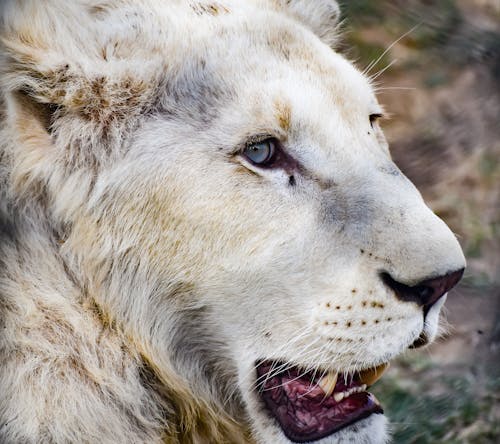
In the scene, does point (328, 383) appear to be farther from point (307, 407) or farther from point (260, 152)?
point (260, 152)

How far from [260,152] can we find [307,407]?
827mm

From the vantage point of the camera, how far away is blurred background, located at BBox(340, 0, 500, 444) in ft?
14.6

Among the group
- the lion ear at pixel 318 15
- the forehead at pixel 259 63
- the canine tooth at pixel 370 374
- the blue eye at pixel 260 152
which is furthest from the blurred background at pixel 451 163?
the canine tooth at pixel 370 374

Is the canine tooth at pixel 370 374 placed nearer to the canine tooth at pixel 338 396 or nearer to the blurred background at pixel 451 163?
the canine tooth at pixel 338 396

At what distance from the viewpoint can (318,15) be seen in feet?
12.9

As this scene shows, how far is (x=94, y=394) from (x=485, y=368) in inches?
87.8

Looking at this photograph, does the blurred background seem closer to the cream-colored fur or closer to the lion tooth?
the cream-colored fur

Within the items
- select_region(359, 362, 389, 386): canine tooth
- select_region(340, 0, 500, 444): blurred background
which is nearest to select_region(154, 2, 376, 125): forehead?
select_region(340, 0, 500, 444): blurred background

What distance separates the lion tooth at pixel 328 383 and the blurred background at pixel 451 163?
3.86 ft

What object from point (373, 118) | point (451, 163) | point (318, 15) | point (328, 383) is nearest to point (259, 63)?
point (373, 118)

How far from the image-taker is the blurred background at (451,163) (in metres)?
4.44

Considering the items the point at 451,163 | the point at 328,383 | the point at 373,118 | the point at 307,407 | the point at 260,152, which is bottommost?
the point at 451,163

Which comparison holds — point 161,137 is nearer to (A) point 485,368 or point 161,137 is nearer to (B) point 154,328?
(B) point 154,328

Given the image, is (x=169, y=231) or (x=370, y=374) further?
(x=370, y=374)
